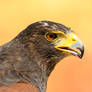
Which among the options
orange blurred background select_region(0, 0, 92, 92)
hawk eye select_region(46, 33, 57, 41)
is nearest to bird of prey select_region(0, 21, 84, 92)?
hawk eye select_region(46, 33, 57, 41)

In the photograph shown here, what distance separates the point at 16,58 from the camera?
5.41 meters

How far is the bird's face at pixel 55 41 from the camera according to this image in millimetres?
5453

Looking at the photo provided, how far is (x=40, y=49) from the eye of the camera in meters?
5.54

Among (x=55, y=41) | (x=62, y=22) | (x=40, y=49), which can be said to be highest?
(x=55, y=41)

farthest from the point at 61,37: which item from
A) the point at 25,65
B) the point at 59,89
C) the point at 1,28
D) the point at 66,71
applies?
the point at 1,28

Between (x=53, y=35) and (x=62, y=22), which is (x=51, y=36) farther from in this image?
(x=62, y=22)

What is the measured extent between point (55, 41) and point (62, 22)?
897 centimetres

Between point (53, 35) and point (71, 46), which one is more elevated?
point (53, 35)

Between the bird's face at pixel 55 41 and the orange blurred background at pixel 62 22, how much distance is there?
18.2ft

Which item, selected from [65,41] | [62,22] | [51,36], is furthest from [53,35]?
[62,22]

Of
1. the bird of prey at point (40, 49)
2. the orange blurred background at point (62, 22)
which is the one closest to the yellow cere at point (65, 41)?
the bird of prey at point (40, 49)

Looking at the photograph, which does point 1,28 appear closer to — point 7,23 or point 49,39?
point 7,23

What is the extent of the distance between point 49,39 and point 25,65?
41cm

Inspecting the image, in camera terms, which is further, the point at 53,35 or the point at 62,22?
the point at 62,22
